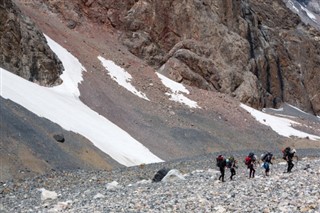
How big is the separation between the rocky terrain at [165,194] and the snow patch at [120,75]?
89.6 ft

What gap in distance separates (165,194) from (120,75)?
135 feet

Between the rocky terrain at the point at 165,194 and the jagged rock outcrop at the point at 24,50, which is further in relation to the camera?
the jagged rock outcrop at the point at 24,50

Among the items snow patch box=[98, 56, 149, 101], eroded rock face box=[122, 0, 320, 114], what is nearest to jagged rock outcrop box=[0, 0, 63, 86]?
snow patch box=[98, 56, 149, 101]

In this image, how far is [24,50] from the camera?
1953 inches

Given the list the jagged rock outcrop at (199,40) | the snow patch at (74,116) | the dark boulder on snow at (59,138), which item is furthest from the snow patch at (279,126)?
the dark boulder on snow at (59,138)

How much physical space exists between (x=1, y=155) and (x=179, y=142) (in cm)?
2123

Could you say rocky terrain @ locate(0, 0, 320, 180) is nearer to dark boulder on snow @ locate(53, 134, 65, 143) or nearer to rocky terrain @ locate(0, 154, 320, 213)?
dark boulder on snow @ locate(53, 134, 65, 143)

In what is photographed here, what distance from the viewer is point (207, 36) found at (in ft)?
267

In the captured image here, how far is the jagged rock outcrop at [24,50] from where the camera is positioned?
47375 millimetres

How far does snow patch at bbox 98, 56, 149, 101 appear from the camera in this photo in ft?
186

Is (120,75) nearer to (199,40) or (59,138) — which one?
(199,40)

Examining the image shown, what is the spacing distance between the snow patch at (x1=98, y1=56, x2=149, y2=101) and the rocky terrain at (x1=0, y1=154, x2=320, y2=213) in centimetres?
2730

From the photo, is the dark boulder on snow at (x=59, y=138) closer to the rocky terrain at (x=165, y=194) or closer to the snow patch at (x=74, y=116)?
the snow patch at (x=74, y=116)

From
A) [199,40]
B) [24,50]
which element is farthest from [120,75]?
[199,40]
